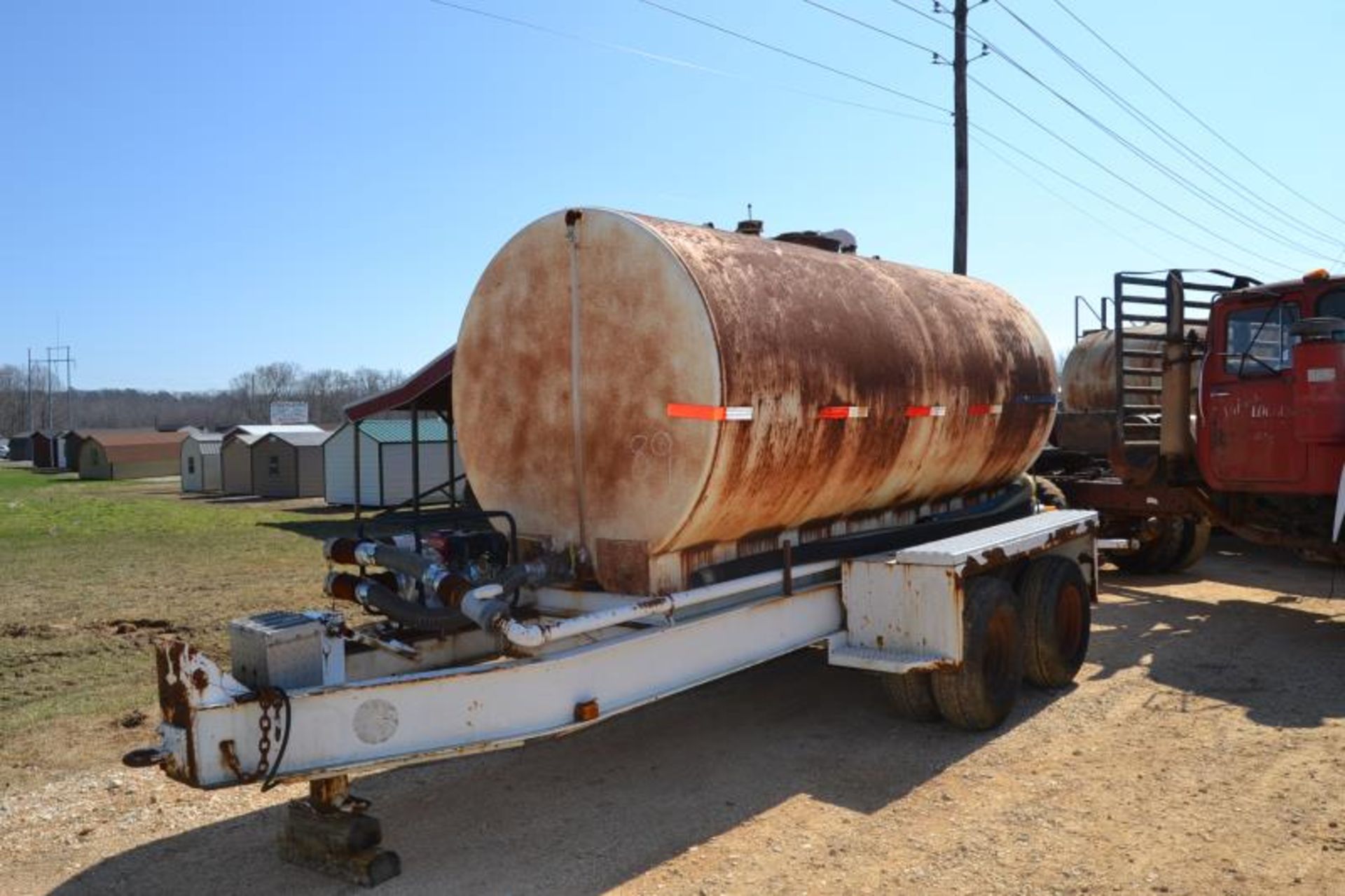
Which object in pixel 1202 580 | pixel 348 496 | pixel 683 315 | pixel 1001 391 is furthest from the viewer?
pixel 348 496

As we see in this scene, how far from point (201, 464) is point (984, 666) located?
38.2 metres

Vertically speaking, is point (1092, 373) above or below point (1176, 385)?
above

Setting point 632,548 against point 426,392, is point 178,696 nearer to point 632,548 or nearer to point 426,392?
point 632,548

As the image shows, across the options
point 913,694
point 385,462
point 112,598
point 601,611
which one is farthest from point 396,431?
point 601,611

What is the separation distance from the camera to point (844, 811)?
5582mm

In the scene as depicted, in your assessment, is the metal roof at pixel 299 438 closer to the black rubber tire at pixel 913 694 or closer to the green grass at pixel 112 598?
the green grass at pixel 112 598

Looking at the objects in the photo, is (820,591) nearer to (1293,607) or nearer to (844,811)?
(844,811)

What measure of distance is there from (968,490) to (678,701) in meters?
3.07

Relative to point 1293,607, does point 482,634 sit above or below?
above

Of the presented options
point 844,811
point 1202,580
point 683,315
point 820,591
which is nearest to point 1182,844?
point 844,811

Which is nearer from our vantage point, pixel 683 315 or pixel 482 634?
pixel 683 315

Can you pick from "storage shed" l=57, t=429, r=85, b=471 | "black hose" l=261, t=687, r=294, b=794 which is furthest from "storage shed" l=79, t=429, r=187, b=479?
"black hose" l=261, t=687, r=294, b=794

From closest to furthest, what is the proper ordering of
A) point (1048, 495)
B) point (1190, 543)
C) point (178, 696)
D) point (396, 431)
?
point (178, 696) → point (1048, 495) → point (1190, 543) → point (396, 431)

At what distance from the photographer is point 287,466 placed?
3559 cm
